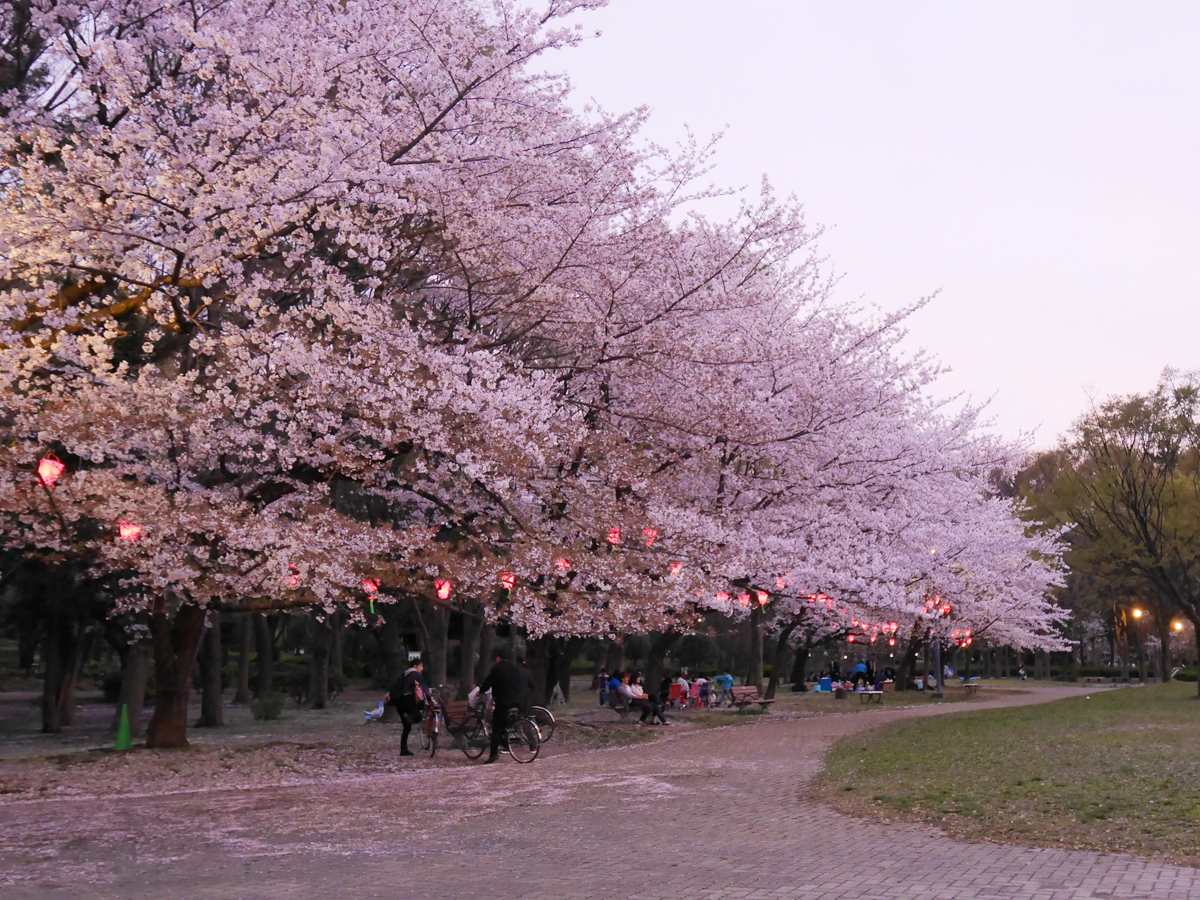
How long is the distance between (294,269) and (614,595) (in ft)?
24.1

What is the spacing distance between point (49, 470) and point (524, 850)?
7.48 meters

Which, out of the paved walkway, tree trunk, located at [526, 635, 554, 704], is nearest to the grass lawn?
the paved walkway

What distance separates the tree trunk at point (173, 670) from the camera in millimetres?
16609

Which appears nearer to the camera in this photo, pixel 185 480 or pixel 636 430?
pixel 185 480

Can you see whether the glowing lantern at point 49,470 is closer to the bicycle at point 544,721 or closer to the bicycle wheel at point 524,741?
the bicycle wheel at point 524,741

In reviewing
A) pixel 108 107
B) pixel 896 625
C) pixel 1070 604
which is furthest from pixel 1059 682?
pixel 108 107

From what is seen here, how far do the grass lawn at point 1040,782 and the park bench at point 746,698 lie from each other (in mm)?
8963

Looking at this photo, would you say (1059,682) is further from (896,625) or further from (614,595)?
(614,595)

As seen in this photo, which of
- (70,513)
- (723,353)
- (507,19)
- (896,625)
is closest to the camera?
(507,19)

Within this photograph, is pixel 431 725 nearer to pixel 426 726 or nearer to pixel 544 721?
pixel 426 726

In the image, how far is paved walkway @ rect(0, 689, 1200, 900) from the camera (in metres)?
6.98

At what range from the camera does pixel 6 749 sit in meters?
20.3

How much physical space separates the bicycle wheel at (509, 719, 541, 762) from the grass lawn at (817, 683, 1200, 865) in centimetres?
430

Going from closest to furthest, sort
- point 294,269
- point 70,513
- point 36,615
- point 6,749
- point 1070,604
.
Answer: point 70,513 < point 294,269 < point 6,749 < point 36,615 < point 1070,604
